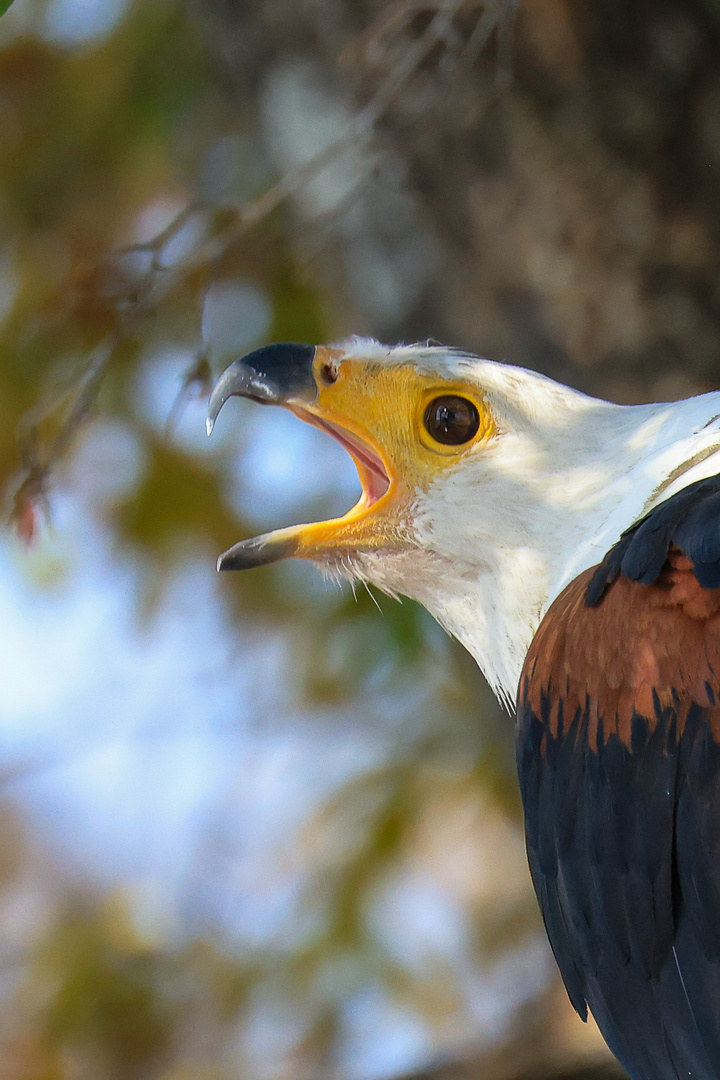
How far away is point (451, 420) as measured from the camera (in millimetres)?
3039

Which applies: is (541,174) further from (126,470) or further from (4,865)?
(4,865)

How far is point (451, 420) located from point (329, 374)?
342 millimetres

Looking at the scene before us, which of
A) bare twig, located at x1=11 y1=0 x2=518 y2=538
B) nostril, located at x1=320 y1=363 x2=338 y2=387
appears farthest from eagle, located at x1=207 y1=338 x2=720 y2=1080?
bare twig, located at x1=11 y1=0 x2=518 y2=538

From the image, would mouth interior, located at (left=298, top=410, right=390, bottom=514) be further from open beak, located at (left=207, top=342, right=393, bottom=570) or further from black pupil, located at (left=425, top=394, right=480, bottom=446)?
black pupil, located at (left=425, top=394, right=480, bottom=446)

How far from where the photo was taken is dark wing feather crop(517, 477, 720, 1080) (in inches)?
86.3

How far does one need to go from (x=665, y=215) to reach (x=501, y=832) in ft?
11.4

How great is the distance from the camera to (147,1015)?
664 cm

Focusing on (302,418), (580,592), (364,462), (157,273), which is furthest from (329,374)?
(580,592)

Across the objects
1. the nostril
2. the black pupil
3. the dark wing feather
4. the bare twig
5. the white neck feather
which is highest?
the bare twig

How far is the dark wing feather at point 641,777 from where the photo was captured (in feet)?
7.19

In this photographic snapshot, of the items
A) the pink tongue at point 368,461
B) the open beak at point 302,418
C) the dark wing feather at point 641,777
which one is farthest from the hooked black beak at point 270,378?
the dark wing feather at point 641,777

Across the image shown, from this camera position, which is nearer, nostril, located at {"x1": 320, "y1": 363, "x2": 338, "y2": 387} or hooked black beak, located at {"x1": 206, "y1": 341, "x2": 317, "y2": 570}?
hooked black beak, located at {"x1": 206, "y1": 341, "x2": 317, "y2": 570}

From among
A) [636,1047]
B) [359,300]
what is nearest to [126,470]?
[359,300]

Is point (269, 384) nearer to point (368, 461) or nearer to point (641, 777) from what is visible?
point (368, 461)
